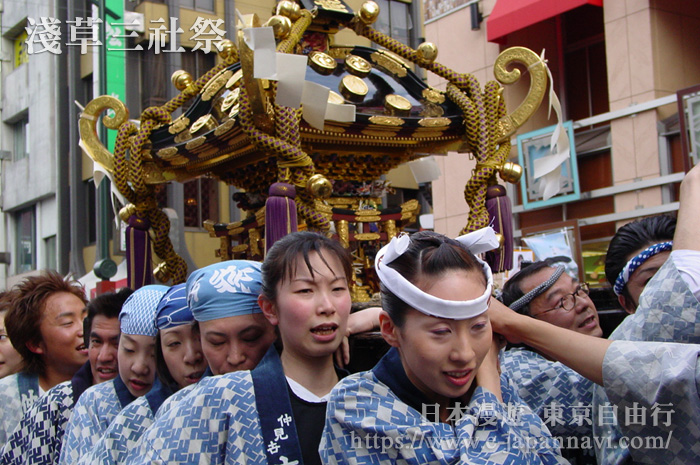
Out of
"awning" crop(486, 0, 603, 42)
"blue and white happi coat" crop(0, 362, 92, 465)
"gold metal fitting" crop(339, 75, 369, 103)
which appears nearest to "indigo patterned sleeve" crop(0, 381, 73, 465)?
"blue and white happi coat" crop(0, 362, 92, 465)

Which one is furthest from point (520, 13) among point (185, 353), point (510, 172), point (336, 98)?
point (185, 353)

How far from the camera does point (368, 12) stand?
4379 millimetres

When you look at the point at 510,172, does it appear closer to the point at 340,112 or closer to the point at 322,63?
the point at 340,112

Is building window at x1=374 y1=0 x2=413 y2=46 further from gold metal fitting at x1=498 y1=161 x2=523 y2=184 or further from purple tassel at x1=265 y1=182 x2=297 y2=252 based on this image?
purple tassel at x1=265 y1=182 x2=297 y2=252

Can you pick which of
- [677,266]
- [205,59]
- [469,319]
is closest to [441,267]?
[469,319]

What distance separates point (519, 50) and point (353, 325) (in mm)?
2821

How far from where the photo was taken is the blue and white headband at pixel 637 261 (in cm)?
228

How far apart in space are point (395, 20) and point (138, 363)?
1373 centimetres

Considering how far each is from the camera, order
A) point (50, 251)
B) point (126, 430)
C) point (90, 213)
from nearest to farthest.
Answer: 1. point (126, 430)
2. point (90, 213)
3. point (50, 251)

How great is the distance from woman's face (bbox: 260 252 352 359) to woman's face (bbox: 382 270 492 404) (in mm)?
393

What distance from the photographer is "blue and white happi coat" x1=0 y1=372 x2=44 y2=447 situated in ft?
11.6

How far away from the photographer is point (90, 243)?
15.9 meters

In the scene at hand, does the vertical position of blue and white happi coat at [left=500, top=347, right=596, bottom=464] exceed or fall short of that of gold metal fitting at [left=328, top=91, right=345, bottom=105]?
it falls short

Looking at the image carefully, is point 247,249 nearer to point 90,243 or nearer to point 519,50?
point 519,50
